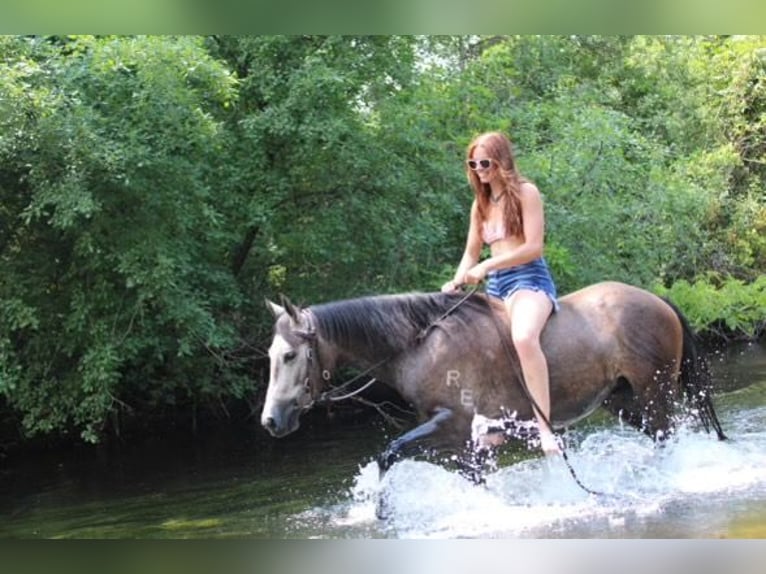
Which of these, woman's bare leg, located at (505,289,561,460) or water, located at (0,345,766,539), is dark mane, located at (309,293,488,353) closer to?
woman's bare leg, located at (505,289,561,460)

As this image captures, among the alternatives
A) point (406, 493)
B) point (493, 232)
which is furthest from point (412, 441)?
point (493, 232)

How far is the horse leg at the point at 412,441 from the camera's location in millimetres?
3467

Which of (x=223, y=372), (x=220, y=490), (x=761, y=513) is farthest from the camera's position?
(x=223, y=372)

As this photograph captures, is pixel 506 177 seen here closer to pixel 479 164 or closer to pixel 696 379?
pixel 479 164

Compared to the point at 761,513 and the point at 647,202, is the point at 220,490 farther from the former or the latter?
the point at 647,202

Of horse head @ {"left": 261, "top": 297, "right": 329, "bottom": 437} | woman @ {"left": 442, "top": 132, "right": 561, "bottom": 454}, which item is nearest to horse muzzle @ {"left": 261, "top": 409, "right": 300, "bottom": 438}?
horse head @ {"left": 261, "top": 297, "right": 329, "bottom": 437}

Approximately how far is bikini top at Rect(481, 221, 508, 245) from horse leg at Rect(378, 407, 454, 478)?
67cm

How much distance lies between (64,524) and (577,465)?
2.27 m

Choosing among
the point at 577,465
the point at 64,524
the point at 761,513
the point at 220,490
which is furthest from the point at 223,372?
the point at 761,513

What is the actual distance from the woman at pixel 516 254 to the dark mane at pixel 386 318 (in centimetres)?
10

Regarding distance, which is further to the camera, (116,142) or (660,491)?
(116,142)

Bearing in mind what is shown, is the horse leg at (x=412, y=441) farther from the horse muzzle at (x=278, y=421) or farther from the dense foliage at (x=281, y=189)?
the dense foliage at (x=281, y=189)

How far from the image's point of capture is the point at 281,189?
5.71 metres

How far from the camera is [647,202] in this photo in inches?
241
